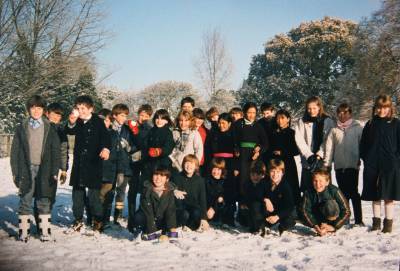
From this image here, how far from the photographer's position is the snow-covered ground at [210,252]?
3.98m

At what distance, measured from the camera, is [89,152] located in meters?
5.59

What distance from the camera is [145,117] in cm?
648

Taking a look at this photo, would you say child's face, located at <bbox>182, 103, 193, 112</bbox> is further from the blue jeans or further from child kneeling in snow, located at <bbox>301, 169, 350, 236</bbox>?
the blue jeans

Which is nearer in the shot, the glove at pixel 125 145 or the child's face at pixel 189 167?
the child's face at pixel 189 167

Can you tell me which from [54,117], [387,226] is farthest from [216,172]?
[54,117]

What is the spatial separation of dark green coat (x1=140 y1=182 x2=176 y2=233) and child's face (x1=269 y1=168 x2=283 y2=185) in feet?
4.74

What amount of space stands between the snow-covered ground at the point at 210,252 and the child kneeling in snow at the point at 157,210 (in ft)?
0.73

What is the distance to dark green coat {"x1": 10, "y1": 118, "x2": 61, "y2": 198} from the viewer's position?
5055mm

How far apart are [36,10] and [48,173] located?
34.4 ft

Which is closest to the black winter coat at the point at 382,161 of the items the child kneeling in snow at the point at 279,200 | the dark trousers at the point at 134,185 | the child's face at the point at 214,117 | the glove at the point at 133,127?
the child kneeling in snow at the point at 279,200

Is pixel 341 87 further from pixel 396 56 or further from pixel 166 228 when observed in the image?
pixel 166 228

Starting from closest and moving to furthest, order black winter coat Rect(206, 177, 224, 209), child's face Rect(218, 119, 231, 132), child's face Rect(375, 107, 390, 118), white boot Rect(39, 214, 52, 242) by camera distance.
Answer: white boot Rect(39, 214, 52, 242) → child's face Rect(375, 107, 390, 118) → black winter coat Rect(206, 177, 224, 209) → child's face Rect(218, 119, 231, 132)

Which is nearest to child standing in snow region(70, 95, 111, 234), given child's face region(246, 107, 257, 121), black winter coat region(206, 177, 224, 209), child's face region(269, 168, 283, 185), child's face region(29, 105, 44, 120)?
child's face region(29, 105, 44, 120)

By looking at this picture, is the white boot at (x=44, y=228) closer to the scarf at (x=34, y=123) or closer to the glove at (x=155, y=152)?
the scarf at (x=34, y=123)
